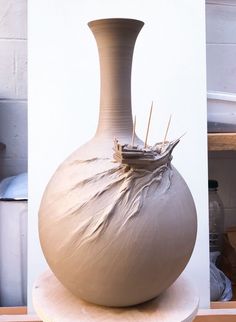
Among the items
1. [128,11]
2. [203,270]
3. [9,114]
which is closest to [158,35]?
[128,11]

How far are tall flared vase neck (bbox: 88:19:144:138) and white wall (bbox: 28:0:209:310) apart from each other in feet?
1.34

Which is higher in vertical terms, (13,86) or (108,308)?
(13,86)

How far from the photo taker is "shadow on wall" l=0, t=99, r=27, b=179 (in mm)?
1555

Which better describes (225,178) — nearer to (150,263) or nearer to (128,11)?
(128,11)

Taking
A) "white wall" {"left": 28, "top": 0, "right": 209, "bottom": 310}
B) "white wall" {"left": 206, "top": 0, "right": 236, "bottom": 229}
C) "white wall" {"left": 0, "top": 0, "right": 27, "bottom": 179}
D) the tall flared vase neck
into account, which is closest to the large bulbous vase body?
the tall flared vase neck

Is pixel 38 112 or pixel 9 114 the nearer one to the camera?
pixel 38 112

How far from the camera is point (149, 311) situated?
0.82 metres

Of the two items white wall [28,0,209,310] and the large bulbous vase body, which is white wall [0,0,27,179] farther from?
the large bulbous vase body

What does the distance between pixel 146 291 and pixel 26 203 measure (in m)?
0.62

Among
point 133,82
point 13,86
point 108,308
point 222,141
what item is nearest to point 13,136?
point 13,86

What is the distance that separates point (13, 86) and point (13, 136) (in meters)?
0.17

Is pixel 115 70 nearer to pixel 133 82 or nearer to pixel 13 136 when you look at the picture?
pixel 133 82

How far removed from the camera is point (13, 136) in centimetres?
157

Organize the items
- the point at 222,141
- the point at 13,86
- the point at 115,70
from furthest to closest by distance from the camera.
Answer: the point at 13,86, the point at 222,141, the point at 115,70
